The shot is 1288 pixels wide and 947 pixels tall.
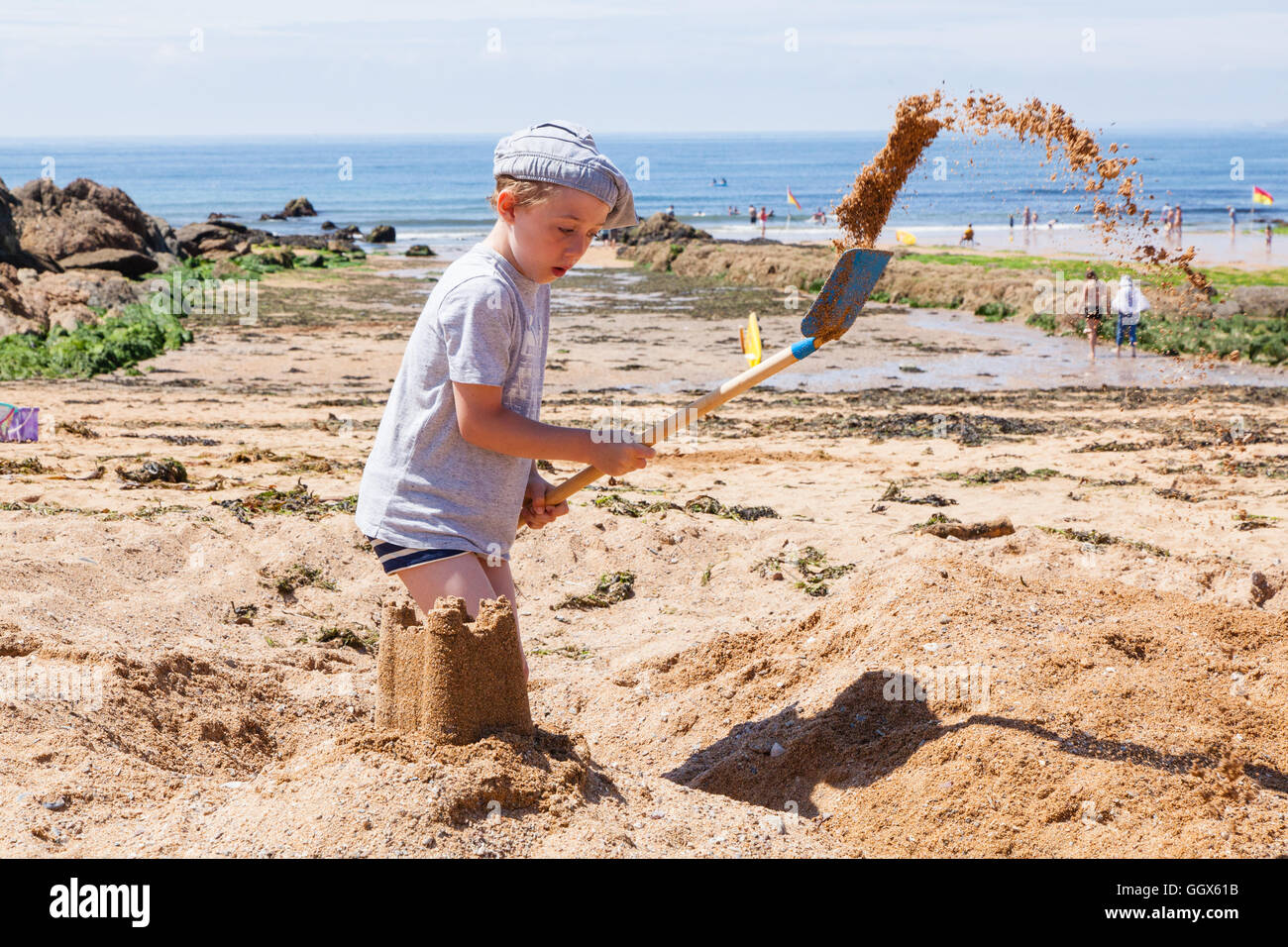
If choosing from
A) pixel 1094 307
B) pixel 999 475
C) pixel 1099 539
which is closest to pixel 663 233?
pixel 1094 307

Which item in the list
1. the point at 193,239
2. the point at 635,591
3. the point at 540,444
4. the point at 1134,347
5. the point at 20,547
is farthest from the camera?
the point at 193,239

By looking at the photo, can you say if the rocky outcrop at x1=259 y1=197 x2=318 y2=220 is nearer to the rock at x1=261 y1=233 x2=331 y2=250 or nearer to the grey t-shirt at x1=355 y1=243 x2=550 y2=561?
the rock at x1=261 y1=233 x2=331 y2=250

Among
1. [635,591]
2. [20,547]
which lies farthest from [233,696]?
[635,591]

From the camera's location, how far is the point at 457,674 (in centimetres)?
263

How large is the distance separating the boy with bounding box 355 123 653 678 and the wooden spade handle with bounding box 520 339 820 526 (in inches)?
5.5

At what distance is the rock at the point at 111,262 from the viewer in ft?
78.0

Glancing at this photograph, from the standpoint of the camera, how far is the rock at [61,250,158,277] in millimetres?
23766

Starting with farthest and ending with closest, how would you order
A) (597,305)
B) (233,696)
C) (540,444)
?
(597,305) → (233,696) → (540,444)

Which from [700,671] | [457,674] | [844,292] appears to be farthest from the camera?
[700,671]

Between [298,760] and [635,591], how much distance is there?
9.07 ft

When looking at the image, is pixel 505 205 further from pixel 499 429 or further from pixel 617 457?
pixel 617 457

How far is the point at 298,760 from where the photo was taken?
9.05ft

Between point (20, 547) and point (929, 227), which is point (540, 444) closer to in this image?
point (20, 547)

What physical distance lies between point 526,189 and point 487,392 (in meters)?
0.51
